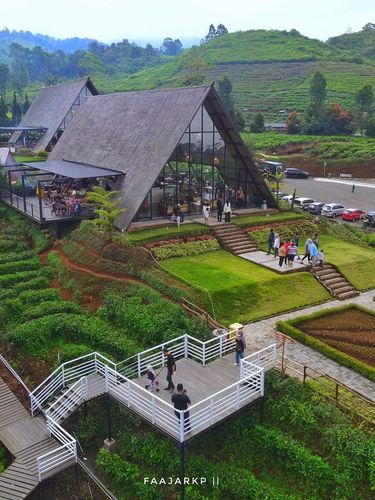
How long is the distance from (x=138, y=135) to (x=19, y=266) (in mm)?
11822

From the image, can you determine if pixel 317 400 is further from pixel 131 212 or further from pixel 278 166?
pixel 278 166

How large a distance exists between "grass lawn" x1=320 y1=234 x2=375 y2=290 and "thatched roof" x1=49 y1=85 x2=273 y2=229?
6209 mm

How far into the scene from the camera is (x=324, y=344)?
1892cm

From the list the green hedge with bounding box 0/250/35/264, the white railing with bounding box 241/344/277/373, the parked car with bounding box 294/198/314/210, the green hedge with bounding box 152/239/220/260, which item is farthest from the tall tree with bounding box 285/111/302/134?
the white railing with bounding box 241/344/277/373

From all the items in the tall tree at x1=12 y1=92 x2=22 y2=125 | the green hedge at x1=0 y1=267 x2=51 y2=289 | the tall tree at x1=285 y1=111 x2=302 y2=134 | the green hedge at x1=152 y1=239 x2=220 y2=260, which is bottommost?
the green hedge at x1=0 y1=267 x2=51 y2=289

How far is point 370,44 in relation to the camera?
15812 centimetres

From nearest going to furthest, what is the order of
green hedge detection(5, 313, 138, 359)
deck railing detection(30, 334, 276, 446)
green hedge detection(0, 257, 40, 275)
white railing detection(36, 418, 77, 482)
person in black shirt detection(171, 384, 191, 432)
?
person in black shirt detection(171, 384, 191, 432), deck railing detection(30, 334, 276, 446), white railing detection(36, 418, 77, 482), green hedge detection(5, 313, 138, 359), green hedge detection(0, 257, 40, 275)

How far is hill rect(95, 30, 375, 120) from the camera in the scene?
109 m

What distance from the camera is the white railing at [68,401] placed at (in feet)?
55.8

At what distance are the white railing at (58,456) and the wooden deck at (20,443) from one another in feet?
0.98

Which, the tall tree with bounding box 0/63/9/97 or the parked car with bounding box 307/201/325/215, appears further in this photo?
the tall tree with bounding box 0/63/9/97

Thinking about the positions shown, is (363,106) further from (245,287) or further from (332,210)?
(245,287)

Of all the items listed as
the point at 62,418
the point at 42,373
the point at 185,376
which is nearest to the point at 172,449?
the point at 185,376

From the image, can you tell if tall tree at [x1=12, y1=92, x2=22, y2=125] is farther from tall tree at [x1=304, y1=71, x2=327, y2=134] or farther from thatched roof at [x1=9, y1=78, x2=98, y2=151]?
tall tree at [x1=304, y1=71, x2=327, y2=134]
